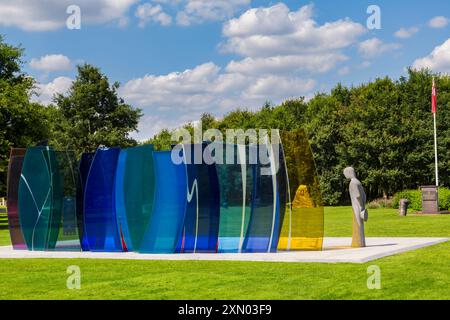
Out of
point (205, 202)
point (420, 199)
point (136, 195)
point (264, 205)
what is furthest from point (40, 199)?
point (420, 199)

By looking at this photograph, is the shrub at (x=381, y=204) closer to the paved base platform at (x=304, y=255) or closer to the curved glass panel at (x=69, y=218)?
the paved base platform at (x=304, y=255)

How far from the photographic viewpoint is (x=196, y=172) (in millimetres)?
16766

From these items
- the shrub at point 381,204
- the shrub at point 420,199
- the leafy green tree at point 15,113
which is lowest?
the shrub at point 381,204

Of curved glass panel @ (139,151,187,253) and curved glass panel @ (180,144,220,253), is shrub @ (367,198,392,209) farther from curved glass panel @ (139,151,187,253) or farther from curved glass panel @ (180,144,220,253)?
curved glass panel @ (139,151,187,253)

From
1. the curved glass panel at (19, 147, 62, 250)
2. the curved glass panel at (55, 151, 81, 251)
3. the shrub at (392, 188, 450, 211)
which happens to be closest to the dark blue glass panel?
the curved glass panel at (55, 151, 81, 251)

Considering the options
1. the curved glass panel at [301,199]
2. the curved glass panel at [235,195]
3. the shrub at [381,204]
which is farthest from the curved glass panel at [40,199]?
the shrub at [381,204]

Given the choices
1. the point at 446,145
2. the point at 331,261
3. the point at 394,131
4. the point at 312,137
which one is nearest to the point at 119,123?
the point at 312,137

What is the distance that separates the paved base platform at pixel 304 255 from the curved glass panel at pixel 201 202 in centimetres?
62

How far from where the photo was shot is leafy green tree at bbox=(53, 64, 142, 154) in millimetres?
62062

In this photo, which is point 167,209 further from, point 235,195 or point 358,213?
point 358,213

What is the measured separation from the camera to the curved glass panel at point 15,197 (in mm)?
19203

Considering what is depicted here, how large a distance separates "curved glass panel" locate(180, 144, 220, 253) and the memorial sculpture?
27 mm
